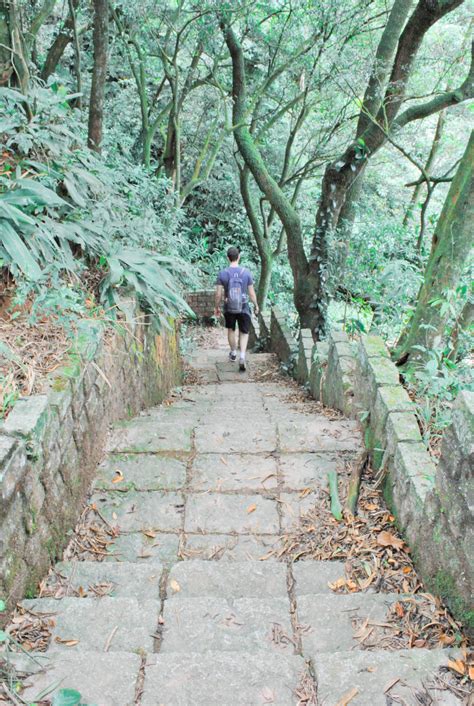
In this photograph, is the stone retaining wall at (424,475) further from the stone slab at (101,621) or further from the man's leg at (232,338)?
the man's leg at (232,338)

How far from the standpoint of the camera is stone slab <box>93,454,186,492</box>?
289 cm

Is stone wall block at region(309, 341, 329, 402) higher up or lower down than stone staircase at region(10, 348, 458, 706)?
lower down

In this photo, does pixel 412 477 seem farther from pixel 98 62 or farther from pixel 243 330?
pixel 243 330

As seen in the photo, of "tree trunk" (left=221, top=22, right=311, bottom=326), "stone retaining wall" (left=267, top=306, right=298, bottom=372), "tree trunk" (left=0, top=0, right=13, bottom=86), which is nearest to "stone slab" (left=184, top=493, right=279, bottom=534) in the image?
"tree trunk" (left=0, top=0, right=13, bottom=86)

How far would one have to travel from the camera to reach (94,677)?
1.60 meters

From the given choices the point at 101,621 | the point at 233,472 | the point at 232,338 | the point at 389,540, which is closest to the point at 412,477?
the point at 389,540

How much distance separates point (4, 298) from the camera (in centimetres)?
291

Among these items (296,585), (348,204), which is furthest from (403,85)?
(296,585)

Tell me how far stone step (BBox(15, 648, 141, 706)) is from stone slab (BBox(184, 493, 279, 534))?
1021 millimetres

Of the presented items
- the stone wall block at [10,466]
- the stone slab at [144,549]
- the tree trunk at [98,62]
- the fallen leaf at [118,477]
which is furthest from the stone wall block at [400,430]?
the tree trunk at [98,62]

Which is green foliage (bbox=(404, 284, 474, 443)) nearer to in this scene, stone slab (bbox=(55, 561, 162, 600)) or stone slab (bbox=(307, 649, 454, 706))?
stone slab (bbox=(307, 649, 454, 706))

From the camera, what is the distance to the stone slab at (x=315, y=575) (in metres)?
2.22

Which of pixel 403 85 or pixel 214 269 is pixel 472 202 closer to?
pixel 403 85

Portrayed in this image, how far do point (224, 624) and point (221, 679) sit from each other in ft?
1.06
